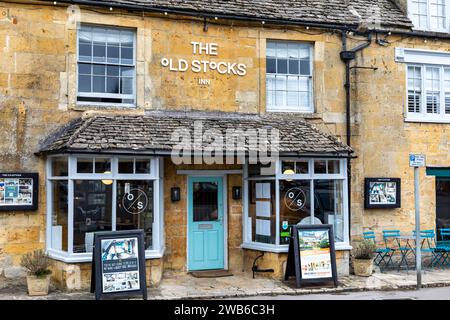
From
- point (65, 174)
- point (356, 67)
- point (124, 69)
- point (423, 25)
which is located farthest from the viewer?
point (423, 25)

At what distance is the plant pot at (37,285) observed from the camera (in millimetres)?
9797

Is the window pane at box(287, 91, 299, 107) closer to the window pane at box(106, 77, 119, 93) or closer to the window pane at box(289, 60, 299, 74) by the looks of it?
the window pane at box(289, 60, 299, 74)

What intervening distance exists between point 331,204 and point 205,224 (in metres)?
3.03

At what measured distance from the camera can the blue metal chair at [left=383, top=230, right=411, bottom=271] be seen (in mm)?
12971

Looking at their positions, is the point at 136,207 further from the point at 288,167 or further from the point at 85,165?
the point at 288,167

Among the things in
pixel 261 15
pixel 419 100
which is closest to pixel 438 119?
pixel 419 100

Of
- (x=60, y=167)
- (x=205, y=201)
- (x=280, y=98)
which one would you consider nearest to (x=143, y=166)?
(x=60, y=167)

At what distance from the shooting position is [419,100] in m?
13.9

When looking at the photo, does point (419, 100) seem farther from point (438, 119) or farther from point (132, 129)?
point (132, 129)

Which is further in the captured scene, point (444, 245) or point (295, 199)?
point (444, 245)

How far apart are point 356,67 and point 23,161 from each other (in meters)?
8.40

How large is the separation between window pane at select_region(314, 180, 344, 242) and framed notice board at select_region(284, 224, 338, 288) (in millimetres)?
885

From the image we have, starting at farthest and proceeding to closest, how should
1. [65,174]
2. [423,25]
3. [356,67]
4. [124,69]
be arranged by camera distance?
[423,25]
[356,67]
[124,69]
[65,174]

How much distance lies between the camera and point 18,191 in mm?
10625
